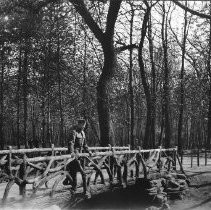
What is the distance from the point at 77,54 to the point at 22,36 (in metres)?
5.47

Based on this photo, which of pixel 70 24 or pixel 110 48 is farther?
pixel 70 24

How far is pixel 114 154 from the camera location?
12.6 m

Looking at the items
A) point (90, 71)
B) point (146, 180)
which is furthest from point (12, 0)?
point (90, 71)

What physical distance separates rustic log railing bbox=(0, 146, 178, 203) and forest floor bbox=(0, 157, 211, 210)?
27cm

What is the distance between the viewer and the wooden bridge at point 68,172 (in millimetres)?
9531

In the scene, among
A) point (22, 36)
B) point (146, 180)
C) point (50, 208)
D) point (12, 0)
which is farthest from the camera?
point (22, 36)

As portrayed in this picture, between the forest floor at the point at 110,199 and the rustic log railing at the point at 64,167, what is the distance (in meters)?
0.27

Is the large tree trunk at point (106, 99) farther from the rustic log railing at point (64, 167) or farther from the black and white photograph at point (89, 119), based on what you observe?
the rustic log railing at point (64, 167)

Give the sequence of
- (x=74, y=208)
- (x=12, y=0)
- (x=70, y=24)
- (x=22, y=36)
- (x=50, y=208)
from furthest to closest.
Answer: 1. (x=70, y=24)
2. (x=22, y=36)
3. (x=12, y=0)
4. (x=74, y=208)
5. (x=50, y=208)

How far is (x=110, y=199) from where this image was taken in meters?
12.5

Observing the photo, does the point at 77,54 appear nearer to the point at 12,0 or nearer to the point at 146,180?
the point at 12,0

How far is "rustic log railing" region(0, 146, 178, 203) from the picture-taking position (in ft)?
31.2

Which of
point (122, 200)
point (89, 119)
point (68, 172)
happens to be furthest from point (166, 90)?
point (68, 172)

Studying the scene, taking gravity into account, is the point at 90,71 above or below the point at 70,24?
below
